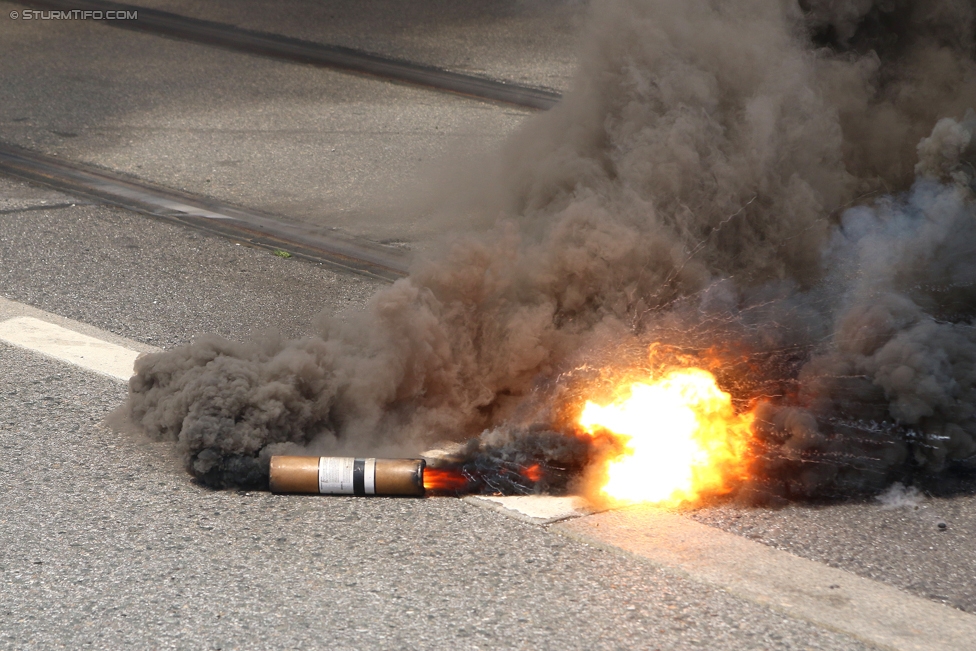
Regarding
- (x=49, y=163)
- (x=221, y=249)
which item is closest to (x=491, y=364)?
(x=221, y=249)

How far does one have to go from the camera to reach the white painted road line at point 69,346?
5078 millimetres

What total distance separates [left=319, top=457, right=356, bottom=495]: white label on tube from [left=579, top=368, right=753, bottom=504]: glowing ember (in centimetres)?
84

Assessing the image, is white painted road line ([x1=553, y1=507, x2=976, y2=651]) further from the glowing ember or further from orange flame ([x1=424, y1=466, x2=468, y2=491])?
orange flame ([x1=424, y1=466, x2=468, y2=491])

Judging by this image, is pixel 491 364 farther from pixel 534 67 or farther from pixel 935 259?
pixel 534 67

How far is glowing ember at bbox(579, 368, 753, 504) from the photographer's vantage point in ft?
13.2

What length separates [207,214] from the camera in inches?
295

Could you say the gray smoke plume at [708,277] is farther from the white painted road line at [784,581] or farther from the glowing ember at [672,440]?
the white painted road line at [784,581]

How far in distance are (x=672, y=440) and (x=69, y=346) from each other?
9.29 feet

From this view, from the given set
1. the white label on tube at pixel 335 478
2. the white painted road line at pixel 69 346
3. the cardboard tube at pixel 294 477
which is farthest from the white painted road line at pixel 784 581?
the white painted road line at pixel 69 346

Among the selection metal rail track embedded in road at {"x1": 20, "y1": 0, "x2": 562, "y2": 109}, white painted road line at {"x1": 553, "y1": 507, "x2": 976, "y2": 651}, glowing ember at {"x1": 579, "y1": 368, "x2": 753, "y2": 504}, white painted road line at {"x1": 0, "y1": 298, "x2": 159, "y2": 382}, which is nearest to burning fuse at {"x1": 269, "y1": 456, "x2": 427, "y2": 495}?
white painted road line at {"x1": 553, "y1": 507, "x2": 976, "y2": 651}

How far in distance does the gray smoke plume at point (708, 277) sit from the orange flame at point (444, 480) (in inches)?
9.3

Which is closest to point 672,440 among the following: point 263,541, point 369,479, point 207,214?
point 369,479

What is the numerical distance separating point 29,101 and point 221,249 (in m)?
4.28

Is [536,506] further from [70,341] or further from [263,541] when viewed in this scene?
[70,341]
